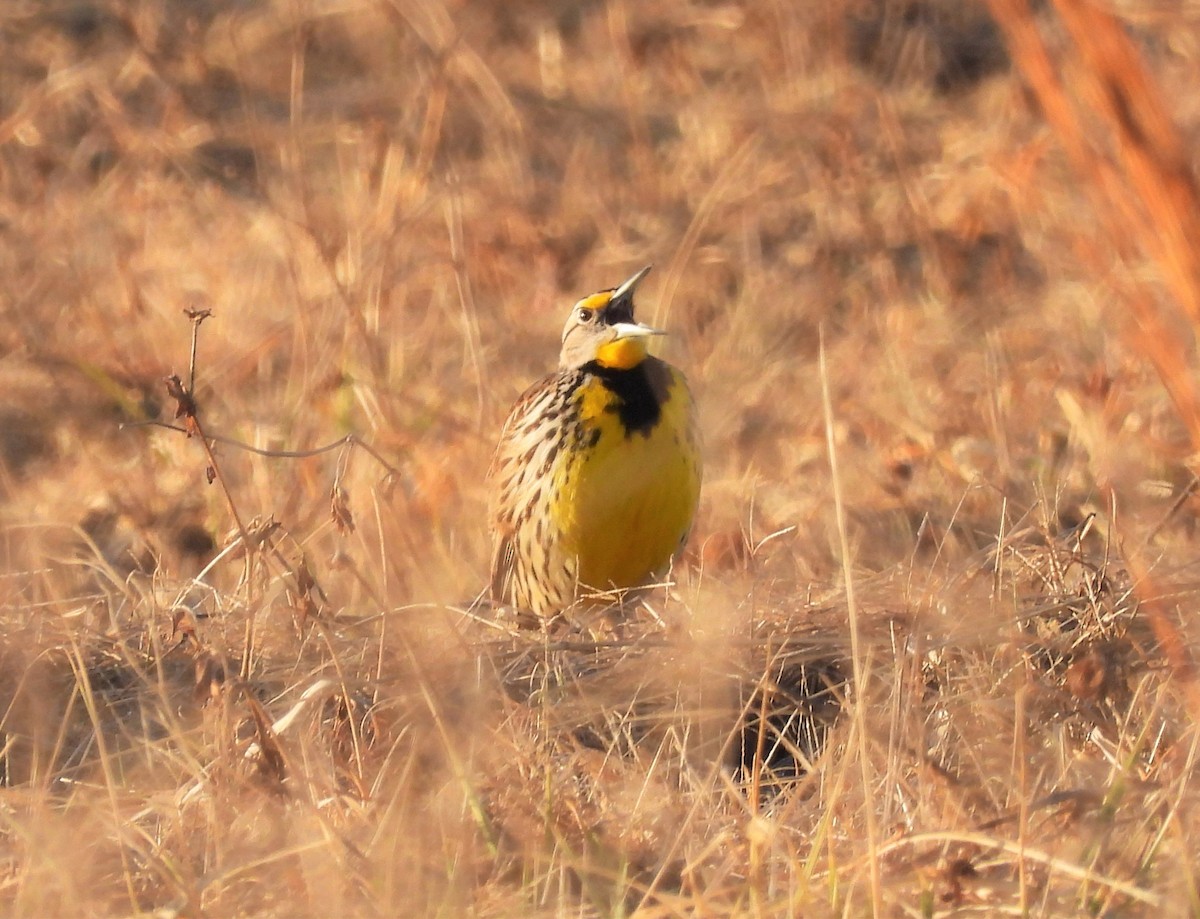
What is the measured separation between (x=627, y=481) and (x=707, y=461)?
4.98 feet

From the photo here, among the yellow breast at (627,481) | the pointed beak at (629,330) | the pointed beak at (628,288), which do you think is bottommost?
the yellow breast at (627,481)

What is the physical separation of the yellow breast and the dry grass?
19 centimetres

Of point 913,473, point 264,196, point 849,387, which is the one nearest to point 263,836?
point 913,473

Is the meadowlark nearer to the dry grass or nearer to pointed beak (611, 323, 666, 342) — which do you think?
pointed beak (611, 323, 666, 342)

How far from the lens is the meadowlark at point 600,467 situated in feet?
15.9

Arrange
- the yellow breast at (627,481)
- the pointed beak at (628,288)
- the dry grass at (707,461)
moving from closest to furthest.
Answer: the dry grass at (707,461) → the yellow breast at (627,481) → the pointed beak at (628,288)

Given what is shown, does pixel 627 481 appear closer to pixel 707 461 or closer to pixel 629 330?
pixel 629 330

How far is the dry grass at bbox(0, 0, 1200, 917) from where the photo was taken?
2.94 meters

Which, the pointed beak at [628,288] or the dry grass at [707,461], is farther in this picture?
the pointed beak at [628,288]

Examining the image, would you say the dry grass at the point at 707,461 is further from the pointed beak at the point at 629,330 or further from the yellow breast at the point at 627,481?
the pointed beak at the point at 629,330

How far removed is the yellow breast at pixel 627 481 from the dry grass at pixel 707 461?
0.62ft

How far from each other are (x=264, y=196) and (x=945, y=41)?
3.23 metres

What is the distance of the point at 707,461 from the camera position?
6.33 metres

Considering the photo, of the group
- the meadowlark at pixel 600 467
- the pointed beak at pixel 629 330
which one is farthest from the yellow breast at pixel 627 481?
the pointed beak at pixel 629 330
